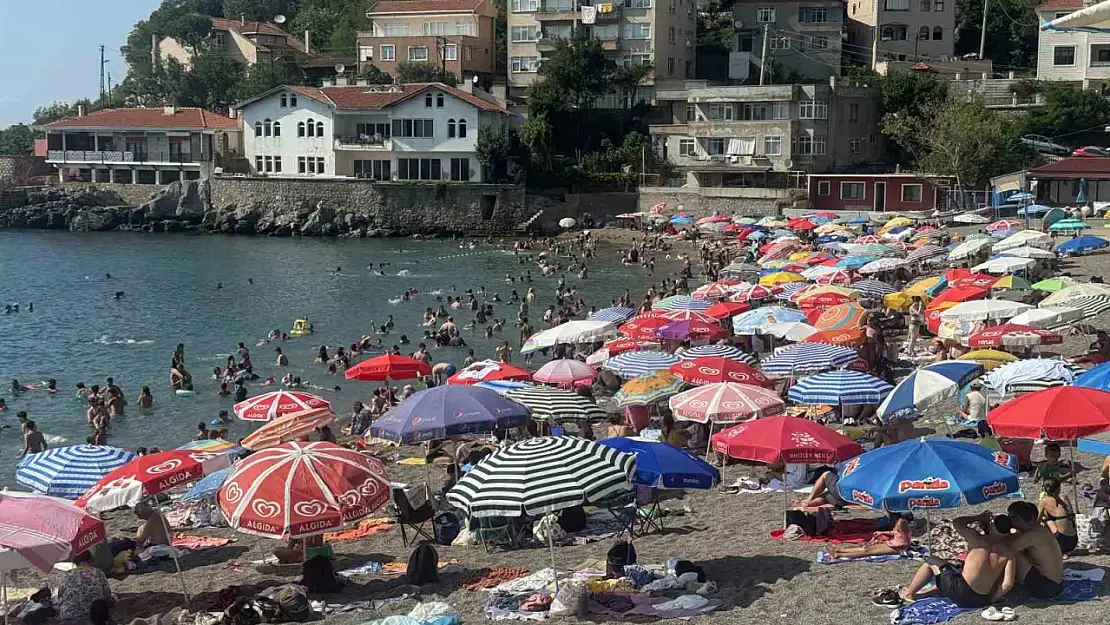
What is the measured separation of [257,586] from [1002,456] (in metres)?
8.10

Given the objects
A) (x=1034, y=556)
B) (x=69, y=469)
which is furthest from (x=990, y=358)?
(x=69, y=469)

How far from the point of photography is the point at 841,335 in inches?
941

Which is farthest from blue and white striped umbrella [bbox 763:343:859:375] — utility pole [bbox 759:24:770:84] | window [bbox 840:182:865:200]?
utility pole [bbox 759:24:770:84]

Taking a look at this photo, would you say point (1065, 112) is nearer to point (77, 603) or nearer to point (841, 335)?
point (841, 335)

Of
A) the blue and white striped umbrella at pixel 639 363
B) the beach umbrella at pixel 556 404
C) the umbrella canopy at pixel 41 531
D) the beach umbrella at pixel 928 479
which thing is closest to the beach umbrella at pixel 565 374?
the blue and white striped umbrella at pixel 639 363

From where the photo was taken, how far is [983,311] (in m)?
24.1

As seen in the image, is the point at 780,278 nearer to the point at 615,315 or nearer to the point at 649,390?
the point at 615,315

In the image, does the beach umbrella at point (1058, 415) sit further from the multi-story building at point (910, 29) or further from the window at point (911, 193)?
the multi-story building at point (910, 29)

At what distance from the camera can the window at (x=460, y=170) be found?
71400 mm

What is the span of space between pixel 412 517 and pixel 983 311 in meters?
13.4

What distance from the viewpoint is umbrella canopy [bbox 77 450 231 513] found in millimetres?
15430

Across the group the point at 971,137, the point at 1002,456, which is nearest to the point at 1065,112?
the point at 971,137

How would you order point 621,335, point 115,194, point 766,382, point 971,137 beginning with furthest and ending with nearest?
point 115,194
point 971,137
point 621,335
point 766,382

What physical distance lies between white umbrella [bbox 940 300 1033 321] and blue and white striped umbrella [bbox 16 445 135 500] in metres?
15.5
